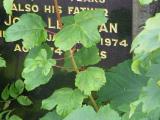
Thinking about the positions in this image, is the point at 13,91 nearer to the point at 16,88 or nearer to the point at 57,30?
the point at 16,88

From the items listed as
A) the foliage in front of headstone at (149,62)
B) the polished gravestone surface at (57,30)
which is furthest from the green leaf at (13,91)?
the foliage in front of headstone at (149,62)

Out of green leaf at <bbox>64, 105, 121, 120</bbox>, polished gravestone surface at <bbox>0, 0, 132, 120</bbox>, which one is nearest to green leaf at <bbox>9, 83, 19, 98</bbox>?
polished gravestone surface at <bbox>0, 0, 132, 120</bbox>

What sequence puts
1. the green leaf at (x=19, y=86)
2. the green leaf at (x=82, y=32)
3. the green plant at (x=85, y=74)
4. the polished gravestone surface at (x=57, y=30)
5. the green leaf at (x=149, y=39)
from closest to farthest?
1. the green leaf at (x=149, y=39)
2. the green plant at (x=85, y=74)
3. the green leaf at (x=82, y=32)
4. the polished gravestone surface at (x=57, y=30)
5. the green leaf at (x=19, y=86)

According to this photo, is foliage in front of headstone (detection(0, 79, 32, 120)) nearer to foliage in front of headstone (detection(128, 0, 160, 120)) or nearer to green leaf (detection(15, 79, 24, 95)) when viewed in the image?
green leaf (detection(15, 79, 24, 95))

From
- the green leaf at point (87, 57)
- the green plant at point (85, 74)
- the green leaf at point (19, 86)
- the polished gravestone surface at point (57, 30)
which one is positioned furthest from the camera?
the green leaf at point (19, 86)

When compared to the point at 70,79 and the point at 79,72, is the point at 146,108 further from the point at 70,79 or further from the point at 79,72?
the point at 70,79

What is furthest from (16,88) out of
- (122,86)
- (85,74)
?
(85,74)

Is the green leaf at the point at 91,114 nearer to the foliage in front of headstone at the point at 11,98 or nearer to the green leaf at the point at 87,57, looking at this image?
the green leaf at the point at 87,57

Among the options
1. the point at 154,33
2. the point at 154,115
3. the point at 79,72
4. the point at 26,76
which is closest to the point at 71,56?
the point at 79,72
